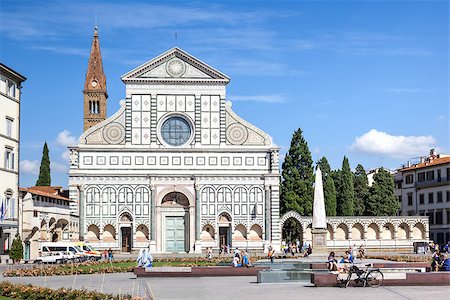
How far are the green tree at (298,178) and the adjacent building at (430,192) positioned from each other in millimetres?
14548

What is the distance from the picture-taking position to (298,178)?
7331cm

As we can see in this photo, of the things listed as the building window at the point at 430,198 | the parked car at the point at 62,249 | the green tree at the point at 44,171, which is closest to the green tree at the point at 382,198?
the building window at the point at 430,198

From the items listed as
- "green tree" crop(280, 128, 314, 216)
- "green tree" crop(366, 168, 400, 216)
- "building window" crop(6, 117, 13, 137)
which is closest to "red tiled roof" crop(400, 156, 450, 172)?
"green tree" crop(366, 168, 400, 216)

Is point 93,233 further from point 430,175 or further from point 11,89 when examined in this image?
point 430,175

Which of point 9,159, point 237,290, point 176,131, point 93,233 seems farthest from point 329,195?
point 237,290

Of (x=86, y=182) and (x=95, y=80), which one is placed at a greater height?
(x=95, y=80)

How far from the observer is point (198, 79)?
221 feet

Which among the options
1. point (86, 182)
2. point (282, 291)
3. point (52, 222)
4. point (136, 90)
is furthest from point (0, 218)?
point (282, 291)

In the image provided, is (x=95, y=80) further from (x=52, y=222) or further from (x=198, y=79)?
(x=52, y=222)

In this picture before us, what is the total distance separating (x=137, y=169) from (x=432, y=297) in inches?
1846

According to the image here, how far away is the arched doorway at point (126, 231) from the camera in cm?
6612

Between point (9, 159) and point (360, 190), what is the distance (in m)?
50.1

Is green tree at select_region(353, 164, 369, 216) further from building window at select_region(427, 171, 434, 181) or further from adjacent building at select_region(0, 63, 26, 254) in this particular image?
adjacent building at select_region(0, 63, 26, 254)

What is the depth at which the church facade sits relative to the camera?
6606 cm
